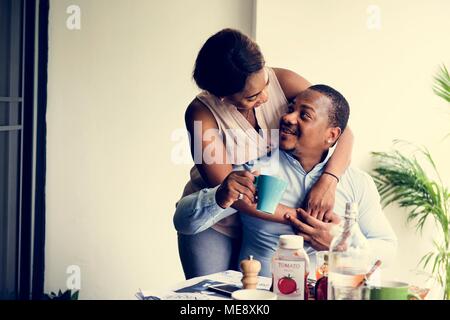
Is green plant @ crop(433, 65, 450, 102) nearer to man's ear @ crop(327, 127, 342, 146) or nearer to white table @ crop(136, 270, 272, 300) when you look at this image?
man's ear @ crop(327, 127, 342, 146)

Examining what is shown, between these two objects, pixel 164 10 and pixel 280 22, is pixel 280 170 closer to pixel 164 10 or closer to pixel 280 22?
pixel 280 22

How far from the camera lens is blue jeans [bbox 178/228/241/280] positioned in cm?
281

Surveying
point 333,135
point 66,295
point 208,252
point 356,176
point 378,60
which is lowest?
point 66,295

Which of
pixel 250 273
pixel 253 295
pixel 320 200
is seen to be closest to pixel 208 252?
pixel 320 200

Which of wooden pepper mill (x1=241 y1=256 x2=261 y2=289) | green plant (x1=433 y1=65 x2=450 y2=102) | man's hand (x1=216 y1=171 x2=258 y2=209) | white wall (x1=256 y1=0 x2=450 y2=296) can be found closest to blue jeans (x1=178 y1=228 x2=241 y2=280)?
man's hand (x1=216 y1=171 x2=258 y2=209)

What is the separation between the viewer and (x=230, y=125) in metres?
2.76

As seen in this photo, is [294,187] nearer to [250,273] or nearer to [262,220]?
[262,220]

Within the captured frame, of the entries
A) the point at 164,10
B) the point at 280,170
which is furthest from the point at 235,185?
the point at 164,10

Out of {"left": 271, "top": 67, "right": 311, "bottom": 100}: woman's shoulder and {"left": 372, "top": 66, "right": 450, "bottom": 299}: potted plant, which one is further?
{"left": 372, "top": 66, "right": 450, "bottom": 299}: potted plant

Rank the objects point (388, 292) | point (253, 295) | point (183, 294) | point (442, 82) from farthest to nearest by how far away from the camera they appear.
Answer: point (442, 82), point (183, 294), point (253, 295), point (388, 292)

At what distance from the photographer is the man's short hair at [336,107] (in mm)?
2842

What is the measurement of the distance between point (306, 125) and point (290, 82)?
206mm

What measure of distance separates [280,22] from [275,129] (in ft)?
1.57

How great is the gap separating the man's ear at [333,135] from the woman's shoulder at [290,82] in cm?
23
